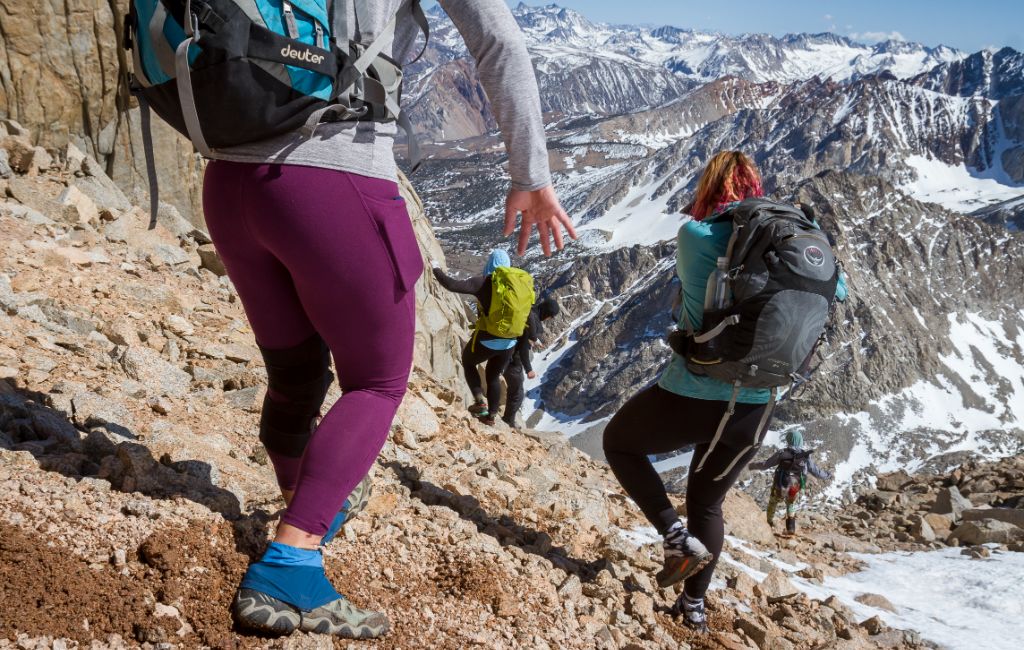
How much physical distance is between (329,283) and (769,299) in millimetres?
2083

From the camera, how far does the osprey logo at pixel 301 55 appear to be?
2021mm

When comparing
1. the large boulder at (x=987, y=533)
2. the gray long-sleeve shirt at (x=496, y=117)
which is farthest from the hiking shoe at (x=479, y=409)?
the gray long-sleeve shirt at (x=496, y=117)

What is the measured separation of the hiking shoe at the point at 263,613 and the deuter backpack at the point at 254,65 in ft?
4.47

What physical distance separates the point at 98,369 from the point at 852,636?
474 cm

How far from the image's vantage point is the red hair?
401 centimetres

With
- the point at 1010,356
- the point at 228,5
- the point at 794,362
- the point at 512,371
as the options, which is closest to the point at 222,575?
the point at 228,5

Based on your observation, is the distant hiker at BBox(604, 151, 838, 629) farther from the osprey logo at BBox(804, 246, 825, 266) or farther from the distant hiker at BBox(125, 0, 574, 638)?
the distant hiker at BBox(125, 0, 574, 638)

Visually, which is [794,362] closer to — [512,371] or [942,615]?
[942,615]

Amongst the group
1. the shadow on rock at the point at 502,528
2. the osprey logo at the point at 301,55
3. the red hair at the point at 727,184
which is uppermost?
the red hair at the point at 727,184

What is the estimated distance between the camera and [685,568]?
3.78 meters

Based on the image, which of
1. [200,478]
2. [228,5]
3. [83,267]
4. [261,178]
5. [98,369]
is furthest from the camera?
[83,267]

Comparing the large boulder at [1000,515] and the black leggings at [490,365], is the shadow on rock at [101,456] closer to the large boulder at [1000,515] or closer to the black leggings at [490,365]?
the black leggings at [490,365]

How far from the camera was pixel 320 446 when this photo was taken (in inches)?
94.7

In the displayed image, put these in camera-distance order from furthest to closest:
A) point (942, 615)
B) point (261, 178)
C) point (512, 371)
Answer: point (512, 371) < point (942, 615) < point (261, 178)
